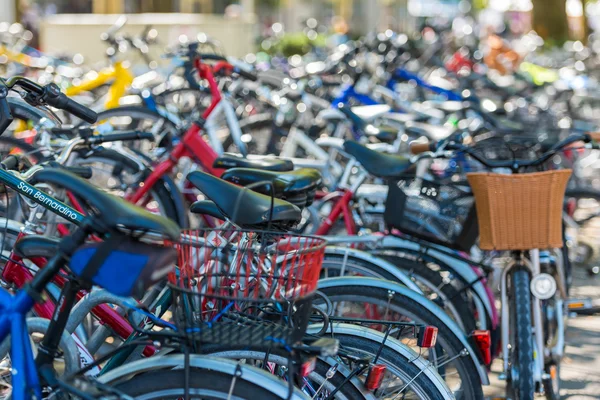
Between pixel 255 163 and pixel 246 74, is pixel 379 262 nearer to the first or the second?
pixel 255 163

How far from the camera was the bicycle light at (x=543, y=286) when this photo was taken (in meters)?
3.65

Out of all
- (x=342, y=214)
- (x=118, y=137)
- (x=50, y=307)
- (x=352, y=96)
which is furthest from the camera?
(x=352, y=96)

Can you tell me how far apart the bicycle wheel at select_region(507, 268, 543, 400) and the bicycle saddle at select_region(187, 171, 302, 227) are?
139cm

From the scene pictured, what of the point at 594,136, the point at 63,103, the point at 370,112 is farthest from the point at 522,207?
the point at 370,112

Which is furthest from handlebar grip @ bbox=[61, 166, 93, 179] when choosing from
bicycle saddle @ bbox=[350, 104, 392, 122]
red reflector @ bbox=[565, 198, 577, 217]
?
red reflector @ bbox=[565, 198, 577, 217]

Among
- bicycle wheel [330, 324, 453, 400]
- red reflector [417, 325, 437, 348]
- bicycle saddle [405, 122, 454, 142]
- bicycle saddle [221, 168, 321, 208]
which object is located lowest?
bicycle wheel [330, 324, 453, 400]

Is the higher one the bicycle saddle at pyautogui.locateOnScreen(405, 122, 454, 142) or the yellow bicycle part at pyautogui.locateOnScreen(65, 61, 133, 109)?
the yellow bicycle part at pyautogui.locateOnScreen(65, 61, 133, 109)

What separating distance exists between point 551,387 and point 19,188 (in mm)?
2259

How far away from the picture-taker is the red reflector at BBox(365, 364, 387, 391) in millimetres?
2578

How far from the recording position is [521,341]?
3.58 metres

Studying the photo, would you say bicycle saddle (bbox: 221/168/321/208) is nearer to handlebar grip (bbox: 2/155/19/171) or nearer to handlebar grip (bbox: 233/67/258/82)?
handlebar grip (bbox: 2/155/19/171)

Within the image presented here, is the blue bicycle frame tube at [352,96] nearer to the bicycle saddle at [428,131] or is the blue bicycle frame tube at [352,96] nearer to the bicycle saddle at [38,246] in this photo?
the bicycle saddle at [428,131]

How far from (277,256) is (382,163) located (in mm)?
1625

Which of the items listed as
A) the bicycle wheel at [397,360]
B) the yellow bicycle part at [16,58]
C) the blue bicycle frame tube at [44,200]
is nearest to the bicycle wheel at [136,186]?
the blue bicycle frame tube at [44,200]
